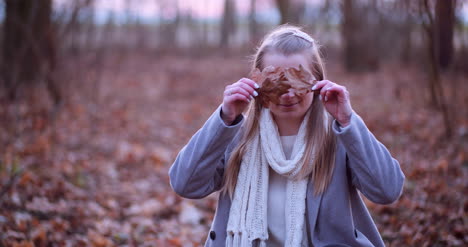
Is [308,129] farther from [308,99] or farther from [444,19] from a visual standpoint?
[444,19]

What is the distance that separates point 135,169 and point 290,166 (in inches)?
161

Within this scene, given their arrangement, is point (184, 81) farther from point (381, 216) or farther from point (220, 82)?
point (381, 216)

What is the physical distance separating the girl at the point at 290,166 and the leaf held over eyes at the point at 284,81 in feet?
0.11

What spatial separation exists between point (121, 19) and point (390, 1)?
610 inches

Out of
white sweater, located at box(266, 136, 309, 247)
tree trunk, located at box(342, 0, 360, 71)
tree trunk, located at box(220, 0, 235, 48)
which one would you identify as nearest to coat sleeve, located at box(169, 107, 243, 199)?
white sweater, located at box(266, 136, 309, 247)

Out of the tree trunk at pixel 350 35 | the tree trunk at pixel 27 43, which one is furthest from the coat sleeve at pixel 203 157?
the tree trunk at pixel 350 35

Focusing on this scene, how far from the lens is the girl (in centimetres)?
204

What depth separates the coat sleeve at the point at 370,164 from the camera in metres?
1.98

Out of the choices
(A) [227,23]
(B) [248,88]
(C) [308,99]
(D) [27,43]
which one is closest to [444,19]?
(C) [308,99]

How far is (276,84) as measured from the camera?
2121 mm

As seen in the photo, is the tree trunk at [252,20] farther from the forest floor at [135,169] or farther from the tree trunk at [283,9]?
the forest floor at [135,169]

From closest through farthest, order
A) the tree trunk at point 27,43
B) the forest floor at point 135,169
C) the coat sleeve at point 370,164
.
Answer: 1. the coat sleeve at point 370,164
2. the forest floor at point 135,169
3. the tree trunk at point 27,43

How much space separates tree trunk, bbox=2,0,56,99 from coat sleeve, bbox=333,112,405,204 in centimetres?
572

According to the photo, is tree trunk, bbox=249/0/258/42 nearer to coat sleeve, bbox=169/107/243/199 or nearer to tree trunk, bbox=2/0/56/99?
tree trunk, bbox=2/0/56/99
